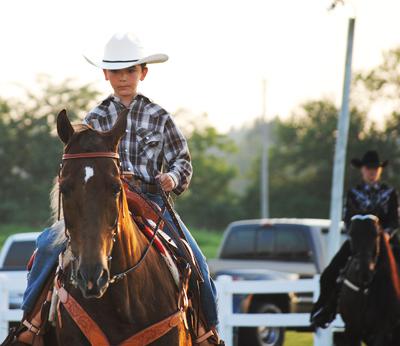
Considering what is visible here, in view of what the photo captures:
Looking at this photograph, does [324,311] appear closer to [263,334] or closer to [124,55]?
[263,334]

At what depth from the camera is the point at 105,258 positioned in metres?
5.44

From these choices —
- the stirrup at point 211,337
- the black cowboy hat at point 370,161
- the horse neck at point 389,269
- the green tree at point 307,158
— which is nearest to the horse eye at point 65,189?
the stirrup at point 211,337

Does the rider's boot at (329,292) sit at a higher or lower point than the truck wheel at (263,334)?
higher

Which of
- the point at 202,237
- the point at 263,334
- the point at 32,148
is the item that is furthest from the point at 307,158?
the point at 263,334

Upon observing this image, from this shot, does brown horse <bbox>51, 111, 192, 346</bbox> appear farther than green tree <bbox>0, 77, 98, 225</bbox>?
No

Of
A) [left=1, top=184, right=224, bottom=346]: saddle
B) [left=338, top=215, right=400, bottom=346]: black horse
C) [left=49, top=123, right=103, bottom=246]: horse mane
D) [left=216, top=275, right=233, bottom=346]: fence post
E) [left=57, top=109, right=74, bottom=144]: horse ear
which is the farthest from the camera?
[left=216, top=275, right=233, bottom=346]: fence post

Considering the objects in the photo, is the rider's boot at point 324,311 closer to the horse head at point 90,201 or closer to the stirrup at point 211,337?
the stirrup at point 211,337

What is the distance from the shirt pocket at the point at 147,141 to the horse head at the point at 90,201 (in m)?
1.17

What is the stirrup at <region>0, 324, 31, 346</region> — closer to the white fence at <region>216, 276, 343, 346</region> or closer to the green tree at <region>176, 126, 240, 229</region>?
the white fence at <region>216, 276, 343, 346</region>

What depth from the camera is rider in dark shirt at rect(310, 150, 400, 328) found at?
1320 centimetres

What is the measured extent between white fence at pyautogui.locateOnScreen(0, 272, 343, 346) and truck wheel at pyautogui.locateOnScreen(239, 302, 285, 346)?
1422 mm

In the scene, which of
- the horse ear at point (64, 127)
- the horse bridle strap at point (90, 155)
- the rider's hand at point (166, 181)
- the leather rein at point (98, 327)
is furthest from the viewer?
the rider's hand at point (166, 181)

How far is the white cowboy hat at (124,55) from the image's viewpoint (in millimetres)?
6914

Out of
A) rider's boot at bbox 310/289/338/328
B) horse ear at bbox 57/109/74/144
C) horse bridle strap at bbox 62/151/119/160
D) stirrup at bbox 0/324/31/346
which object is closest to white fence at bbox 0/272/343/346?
rider's boot at bbox 310/289/338/328
